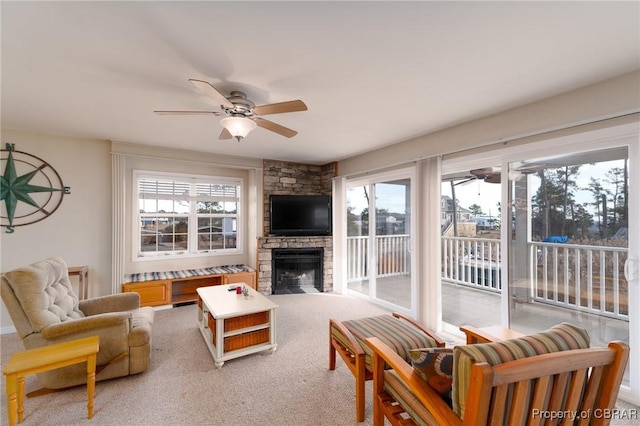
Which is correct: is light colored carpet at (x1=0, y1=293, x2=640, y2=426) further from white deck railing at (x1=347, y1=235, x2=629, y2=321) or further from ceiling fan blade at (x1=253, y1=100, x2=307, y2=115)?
ceiling fan blade at (x1=253, y1=100, x2=307, y2=115)

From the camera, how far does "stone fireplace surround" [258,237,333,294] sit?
4754 mm

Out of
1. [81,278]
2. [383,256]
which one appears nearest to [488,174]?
[383,256]

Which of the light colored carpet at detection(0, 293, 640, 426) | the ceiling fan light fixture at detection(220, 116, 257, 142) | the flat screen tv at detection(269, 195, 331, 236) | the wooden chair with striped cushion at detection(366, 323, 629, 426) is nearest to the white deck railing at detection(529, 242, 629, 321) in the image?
the light colored carpet at detection(0, 293, 640, 426)

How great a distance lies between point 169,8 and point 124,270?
3901 millimetres

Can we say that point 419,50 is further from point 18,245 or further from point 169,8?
point 18,245

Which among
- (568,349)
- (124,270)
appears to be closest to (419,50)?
(568,349)

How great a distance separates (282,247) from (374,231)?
1.67 metres

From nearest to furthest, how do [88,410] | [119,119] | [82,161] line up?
[88,410], [119,119], [82,161]

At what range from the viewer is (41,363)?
172cm

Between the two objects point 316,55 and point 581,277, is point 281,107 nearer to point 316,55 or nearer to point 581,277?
point 316,55

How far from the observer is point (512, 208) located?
2.73m

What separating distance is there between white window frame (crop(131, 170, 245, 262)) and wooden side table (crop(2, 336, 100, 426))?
102 inches

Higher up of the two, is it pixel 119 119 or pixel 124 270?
pixel 119 119

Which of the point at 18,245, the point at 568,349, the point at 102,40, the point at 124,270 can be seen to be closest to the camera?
the point at 568,349
